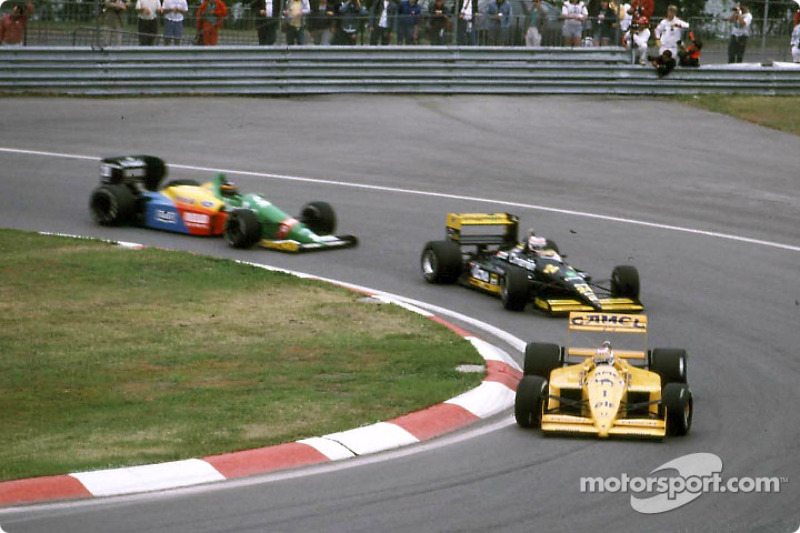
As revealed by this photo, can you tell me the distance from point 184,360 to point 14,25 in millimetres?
17545

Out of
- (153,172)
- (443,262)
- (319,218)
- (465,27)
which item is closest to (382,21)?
(465,27)

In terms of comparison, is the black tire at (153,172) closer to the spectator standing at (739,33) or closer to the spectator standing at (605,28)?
the spectator standing at (605,28)

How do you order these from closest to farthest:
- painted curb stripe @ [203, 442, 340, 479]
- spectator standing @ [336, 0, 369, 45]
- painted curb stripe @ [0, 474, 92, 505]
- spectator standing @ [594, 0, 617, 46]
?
1. painted curb stripe @ [0, 474, 92, 505]
2. painted curb stripe @ [203, 442, 340, 479]
3. spectator standing @ [336, 0, 369, 45]
4. spectator standing @ [594, 0, 617, 46]

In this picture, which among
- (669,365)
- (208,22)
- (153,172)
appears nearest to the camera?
(669,365)

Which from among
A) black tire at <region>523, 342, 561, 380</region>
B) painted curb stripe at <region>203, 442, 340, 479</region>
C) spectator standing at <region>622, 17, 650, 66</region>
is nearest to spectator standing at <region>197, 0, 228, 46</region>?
spectator standing at <region>622, 17, 650, 66</region>

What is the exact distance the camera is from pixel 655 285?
1566 cm

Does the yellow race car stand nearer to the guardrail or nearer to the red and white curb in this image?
the red and white curb

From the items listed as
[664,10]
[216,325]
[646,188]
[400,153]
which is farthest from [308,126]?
[664,10]

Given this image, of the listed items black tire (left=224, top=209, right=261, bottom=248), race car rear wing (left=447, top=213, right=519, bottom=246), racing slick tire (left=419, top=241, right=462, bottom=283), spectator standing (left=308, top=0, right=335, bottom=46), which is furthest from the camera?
spectator standing (left=308, top=0, right=335, bottom=46)

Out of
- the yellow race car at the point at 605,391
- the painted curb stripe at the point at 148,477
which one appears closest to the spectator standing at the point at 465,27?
the yellow race car at the point at 605,391

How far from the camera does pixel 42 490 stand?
7980mm

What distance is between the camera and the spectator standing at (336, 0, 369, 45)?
28531 mm

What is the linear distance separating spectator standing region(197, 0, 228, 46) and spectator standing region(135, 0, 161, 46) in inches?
34.7

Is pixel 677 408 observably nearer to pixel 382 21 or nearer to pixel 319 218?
pixel 319 218
